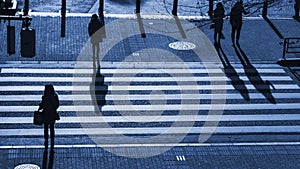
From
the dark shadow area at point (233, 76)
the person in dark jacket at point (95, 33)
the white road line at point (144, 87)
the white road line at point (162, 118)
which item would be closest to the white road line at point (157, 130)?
the white road line at point (162, 118)

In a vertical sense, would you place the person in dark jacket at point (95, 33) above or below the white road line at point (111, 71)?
above

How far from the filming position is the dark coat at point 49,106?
16.8 meters

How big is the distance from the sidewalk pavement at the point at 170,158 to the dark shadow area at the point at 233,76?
350 centimetres

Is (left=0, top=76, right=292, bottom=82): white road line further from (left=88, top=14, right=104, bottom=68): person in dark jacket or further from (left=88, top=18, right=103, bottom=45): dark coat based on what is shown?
(left=88, top=18, right=103, bottom=45): dark coat

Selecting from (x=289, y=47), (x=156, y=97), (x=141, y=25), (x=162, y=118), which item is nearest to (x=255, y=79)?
(x=289, y=47)

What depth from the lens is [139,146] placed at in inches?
715

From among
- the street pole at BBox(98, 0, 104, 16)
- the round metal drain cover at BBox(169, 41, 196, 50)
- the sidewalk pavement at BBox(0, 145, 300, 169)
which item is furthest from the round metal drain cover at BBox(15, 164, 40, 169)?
the street pole at BBox(98, 0, 104, 16)

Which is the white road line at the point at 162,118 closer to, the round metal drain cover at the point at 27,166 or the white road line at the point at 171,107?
the white road line at the point at 171,107

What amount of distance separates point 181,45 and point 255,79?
3.53 m

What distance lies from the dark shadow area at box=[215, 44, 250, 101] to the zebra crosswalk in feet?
0.11

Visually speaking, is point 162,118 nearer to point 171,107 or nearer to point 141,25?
point 171,107

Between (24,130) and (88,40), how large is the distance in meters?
7.03

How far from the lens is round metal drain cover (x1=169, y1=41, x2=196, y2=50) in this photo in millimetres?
24984

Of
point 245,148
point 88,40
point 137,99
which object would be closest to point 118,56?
point 88,40
